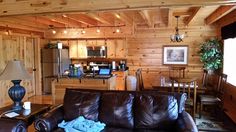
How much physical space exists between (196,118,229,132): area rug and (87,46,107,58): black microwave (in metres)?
3.80

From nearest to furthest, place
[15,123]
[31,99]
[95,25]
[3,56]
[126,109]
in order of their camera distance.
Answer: [15,123] → [126,109] → [3,56] → [31,99] → [95,25]

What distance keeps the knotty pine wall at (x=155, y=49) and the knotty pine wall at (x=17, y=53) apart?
3.35 metres

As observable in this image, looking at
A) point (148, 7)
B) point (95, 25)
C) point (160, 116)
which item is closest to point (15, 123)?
point (160, 116)

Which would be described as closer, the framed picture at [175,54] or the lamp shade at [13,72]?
the lamp shade at [13,72]

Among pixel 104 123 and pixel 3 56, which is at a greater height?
pixel 3 56

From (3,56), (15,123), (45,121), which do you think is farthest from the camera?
(3,56)

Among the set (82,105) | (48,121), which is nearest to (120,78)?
(82,105)

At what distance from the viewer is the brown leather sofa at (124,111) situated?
8.92ft

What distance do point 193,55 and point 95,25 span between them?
3442 mm

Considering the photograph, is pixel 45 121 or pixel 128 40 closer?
pixel 45 121

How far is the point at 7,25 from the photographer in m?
5.56

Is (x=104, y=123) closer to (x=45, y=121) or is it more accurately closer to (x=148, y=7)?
(x=45, y=121)

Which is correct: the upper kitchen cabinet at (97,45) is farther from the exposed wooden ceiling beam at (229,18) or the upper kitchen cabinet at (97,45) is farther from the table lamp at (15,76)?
the table lamp at (15,76)

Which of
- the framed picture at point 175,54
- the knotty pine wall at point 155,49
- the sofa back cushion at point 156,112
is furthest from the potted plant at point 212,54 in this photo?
the sofa back cushion at point 156,112
